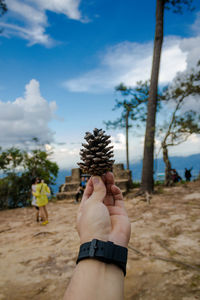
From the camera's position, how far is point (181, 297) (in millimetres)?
2801

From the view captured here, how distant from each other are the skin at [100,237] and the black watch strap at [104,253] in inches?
1.5

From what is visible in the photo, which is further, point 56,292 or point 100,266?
point 56,292

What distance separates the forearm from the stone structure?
11.5 meters

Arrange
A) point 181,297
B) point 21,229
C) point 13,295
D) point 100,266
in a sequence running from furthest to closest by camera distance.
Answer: point 21,229 < point 13,295 < point 181,297 < point 100,266

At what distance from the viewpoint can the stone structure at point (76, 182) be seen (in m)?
13.4

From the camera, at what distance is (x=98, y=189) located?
2115mm

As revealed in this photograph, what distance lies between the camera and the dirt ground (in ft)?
10.2

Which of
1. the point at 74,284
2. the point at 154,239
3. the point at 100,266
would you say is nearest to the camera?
the point at 74,284

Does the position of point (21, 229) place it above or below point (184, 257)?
below

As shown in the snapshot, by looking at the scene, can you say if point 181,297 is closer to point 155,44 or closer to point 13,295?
point 13,295

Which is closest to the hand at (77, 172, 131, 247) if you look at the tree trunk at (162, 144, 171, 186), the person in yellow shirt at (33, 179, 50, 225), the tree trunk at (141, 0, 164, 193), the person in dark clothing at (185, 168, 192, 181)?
the person in yellow shirt at (33, 179, 50, 225)

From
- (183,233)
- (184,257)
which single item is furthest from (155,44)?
(184,257)

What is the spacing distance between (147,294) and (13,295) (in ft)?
7.19

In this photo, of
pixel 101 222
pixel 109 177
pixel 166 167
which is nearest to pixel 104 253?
pixel 101 222
